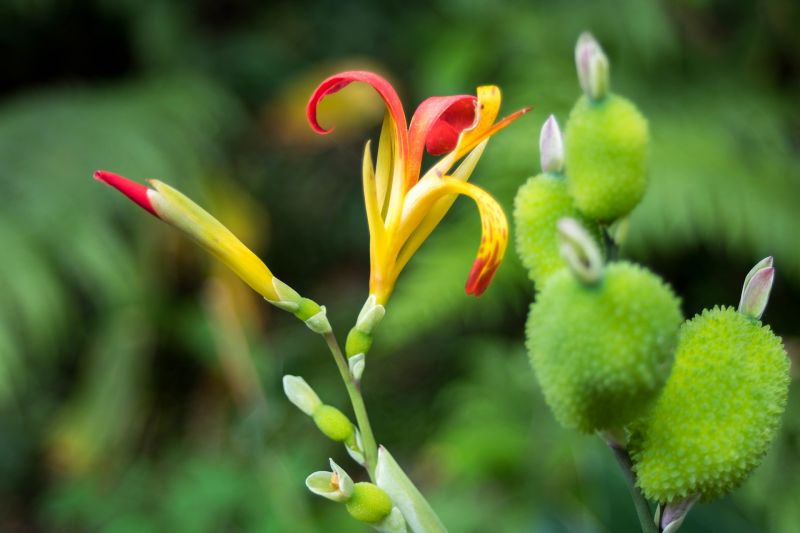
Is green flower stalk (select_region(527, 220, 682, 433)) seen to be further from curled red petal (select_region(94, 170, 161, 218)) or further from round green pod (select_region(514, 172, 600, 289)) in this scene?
curled red petal (select_region(94, 170, 161, 218))

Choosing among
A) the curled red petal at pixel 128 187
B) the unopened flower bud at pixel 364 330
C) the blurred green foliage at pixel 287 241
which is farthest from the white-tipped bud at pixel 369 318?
the blurred green foliage at pixel 287 241

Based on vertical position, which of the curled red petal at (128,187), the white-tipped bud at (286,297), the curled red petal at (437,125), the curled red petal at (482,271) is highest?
the curled red petal at (128,187)

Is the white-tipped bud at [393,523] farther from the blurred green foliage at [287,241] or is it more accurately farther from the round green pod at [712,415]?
the blurred green foliage at [287,241]

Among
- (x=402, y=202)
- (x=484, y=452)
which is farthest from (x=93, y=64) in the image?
(x=402, y=202)

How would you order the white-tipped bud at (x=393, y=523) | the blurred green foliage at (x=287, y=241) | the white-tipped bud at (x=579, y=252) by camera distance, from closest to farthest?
the white-tipped bud at (x=579, y=252) → the white-tipped bud at (x=393, y=523) → the blurred green foliage at (x=287, y=241)

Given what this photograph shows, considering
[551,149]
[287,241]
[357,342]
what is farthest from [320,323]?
[287,241]

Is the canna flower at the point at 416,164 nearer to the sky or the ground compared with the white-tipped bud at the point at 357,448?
nearer to the sky
